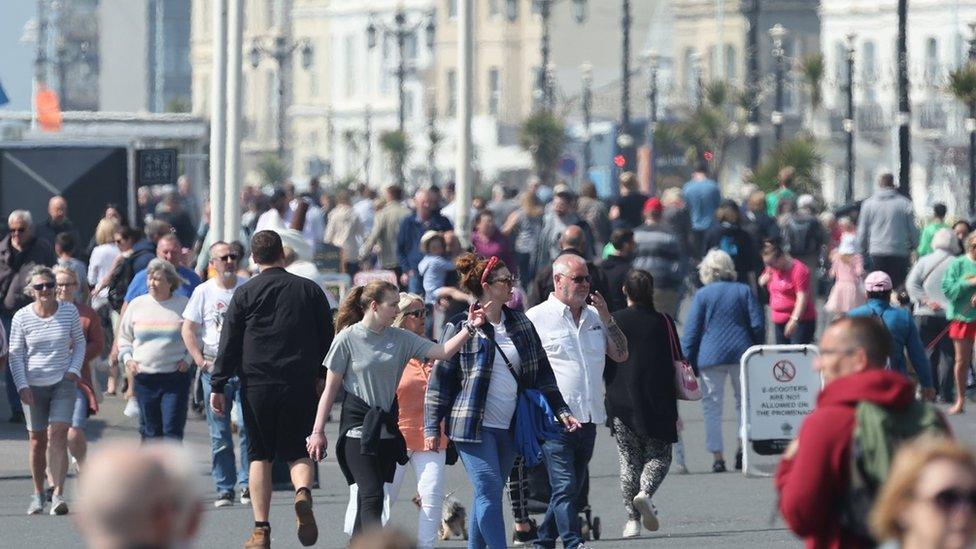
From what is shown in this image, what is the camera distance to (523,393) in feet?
36.7

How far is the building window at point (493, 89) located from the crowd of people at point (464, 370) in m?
82.5

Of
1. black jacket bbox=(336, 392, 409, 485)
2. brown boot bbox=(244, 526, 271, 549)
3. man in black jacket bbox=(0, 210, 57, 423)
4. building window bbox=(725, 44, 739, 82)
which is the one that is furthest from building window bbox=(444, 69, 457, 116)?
black jacket bbox=(336, 392, 409, 485)

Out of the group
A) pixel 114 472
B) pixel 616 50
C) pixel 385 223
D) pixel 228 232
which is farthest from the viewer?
pixel 616 50

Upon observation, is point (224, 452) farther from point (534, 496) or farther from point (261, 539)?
point (261, 539)

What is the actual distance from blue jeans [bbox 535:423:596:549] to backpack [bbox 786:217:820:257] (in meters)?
14.1

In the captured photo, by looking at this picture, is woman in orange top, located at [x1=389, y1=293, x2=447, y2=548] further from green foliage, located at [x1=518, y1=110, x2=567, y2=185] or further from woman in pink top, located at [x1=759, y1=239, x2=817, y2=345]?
green foliage, located at [x1=518, y1=110, x2=567, y2=185]

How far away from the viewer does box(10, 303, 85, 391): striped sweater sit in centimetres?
1401

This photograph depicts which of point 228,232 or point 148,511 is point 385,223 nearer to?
point 228,232

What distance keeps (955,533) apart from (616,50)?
96757 mm

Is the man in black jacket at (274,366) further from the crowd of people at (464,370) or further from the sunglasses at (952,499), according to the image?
the sunglasses at (952,499)

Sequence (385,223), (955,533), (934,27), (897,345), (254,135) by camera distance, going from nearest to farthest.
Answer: (955,533) < (897,345) < (385,223) < (934,27) < (254,135)

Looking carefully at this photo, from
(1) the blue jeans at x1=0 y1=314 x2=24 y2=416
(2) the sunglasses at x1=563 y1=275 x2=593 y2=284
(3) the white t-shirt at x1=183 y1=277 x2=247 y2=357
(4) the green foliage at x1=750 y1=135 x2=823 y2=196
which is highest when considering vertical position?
(4) the green foliage at x1=750 y1=135 x2=823 y2=196

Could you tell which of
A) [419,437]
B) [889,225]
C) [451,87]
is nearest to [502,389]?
[419,437]

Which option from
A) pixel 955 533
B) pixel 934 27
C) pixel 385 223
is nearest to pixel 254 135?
pixel 934 27
